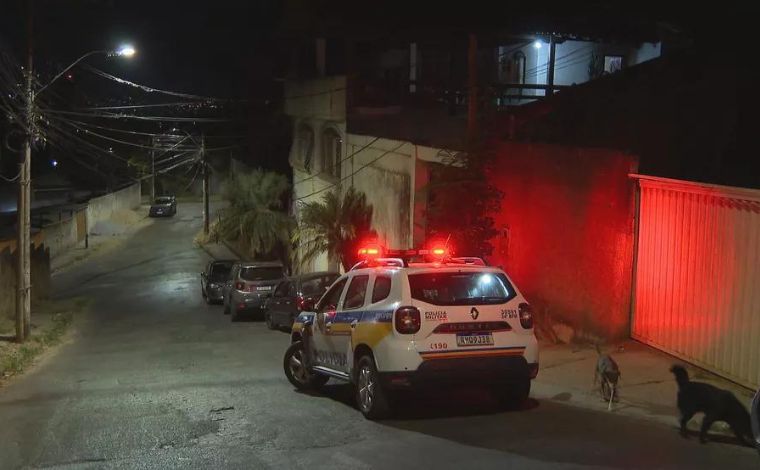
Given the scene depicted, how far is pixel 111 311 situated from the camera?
91.9ft

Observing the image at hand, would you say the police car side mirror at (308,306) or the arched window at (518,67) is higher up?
the arched window at (518,67)

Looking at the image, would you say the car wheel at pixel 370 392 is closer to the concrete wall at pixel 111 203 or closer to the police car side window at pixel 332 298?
the police car side window at pixel 332 298

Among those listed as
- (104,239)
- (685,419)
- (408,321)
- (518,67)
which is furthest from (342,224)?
(104,239)

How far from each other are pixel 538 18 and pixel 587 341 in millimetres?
17061

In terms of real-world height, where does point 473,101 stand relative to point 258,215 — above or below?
above

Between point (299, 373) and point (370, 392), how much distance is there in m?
2.56

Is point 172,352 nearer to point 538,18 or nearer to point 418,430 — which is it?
point 418,430

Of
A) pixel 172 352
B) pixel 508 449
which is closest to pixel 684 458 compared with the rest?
pixel 508 449

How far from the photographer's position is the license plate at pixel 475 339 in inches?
320

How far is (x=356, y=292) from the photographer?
9445mm

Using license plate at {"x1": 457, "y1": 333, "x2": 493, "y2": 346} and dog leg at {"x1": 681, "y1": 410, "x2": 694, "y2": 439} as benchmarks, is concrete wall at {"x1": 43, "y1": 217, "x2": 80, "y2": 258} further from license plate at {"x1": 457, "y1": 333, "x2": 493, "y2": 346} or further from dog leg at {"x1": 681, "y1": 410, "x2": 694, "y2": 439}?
dog leg at {"x1": 681, "y1": 410, "x2": 694, "y2": 439}

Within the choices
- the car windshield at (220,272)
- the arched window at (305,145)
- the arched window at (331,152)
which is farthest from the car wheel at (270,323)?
the arched window at (305,145)

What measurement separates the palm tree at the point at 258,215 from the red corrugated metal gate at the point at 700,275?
2936 cm

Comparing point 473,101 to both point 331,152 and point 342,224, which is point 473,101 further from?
point 331,152
